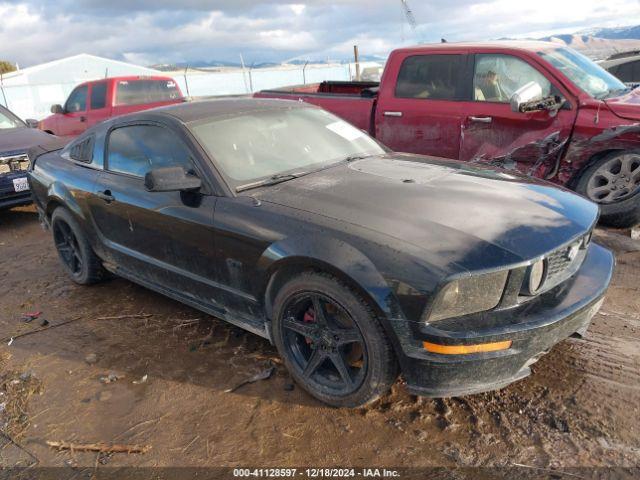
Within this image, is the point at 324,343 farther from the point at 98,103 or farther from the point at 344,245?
the point at 98,103

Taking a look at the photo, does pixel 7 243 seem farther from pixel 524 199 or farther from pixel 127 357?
pixel 524 199

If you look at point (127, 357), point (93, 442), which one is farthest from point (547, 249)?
point (127, 357)

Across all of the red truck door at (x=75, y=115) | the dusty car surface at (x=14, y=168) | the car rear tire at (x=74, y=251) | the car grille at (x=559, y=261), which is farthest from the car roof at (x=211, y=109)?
the red truck door at (x=75, y=115)

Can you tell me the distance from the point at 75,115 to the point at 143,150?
7573 millimetres

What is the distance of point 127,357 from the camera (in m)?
3.33

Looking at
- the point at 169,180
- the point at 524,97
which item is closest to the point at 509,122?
the point at 524,97

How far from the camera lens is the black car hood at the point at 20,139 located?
6773mm

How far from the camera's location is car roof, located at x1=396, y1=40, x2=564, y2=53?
516cm

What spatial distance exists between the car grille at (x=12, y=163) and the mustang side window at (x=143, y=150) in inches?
143

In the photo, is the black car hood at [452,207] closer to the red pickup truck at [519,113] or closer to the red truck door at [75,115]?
the red pickup truck at [519,113]

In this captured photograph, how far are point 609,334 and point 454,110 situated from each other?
293cm

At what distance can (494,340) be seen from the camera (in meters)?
2.18

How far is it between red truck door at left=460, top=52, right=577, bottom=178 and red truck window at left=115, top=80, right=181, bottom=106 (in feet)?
22.8

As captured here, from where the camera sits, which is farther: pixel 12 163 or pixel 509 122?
pixel 12 163
